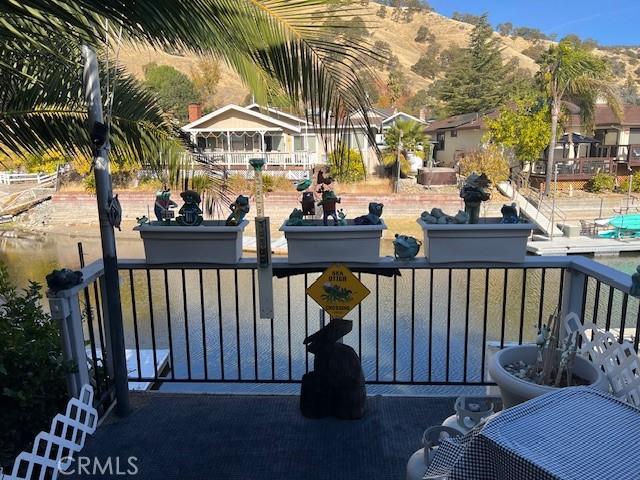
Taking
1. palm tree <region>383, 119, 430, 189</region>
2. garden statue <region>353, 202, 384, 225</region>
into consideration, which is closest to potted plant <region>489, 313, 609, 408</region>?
garden statue <region>353, 202, 384, 225</region>

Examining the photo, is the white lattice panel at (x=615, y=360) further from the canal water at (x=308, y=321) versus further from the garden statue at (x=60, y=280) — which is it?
the garden statue at (x=60, y=280)

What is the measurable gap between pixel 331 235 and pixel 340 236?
0.04m

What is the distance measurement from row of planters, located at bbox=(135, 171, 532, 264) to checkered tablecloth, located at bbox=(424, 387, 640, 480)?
111 cm

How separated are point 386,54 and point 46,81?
188 cm

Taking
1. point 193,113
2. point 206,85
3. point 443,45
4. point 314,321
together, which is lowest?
point 314,321

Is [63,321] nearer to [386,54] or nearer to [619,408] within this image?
[386,54]

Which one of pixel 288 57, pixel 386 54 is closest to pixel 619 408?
pixel 386 54

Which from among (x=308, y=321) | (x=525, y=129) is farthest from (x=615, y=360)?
(x=525, y=129)

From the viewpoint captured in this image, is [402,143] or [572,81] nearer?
[572,81]

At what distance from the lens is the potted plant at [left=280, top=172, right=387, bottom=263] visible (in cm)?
213

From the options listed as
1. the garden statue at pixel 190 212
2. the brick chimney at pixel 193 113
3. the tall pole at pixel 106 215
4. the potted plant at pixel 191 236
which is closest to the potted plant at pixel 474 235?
the potted plant at pixel 191 236

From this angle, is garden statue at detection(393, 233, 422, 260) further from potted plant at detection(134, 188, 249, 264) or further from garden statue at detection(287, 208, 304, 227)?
potted plant at detection(134, 188, 249, 264)

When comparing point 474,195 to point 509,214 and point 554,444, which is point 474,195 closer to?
point 509,214

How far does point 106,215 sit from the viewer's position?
2010 mm
